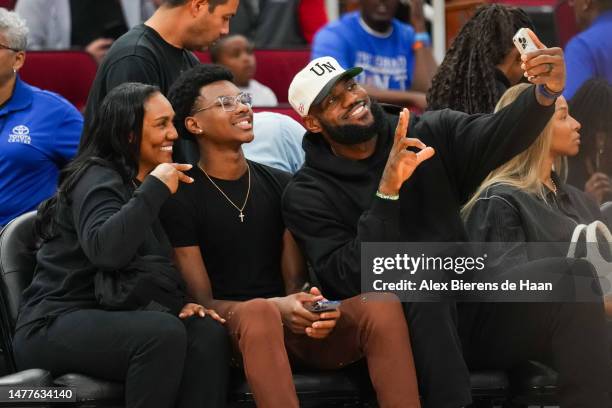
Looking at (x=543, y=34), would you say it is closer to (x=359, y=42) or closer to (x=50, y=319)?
(x=359, y=42)

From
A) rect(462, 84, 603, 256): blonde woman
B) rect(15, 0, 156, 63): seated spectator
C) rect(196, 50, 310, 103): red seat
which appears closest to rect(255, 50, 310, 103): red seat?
rect(196, 50, 310, 103): red seat

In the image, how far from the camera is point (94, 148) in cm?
424

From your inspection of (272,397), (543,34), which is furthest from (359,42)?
(272,397)

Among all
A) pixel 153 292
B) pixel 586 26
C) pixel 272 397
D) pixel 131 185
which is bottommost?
pixel 272 397

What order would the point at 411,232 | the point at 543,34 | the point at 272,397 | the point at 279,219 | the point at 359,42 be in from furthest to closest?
the point at 359,42, the point at 543,34, the point at 279,219, the point at 411,232, the point at 272,397

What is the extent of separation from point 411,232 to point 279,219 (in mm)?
508

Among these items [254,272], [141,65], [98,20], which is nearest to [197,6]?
[141,65]

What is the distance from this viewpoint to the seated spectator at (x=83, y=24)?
675 cm

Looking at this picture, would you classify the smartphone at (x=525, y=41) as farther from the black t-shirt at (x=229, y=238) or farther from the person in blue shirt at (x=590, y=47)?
the black t-shirt at (x=229, y=238)

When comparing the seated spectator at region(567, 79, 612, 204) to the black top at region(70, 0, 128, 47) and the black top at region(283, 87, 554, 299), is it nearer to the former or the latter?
the black top at region(283, 87, 554, 299)

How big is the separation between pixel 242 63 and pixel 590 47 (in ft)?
9.27

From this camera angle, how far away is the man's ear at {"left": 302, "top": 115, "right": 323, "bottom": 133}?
14.3 feet

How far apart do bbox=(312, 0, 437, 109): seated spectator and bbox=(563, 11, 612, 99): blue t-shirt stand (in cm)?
190

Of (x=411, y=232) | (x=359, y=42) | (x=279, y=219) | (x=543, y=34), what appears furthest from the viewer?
(x=359, y=42)
